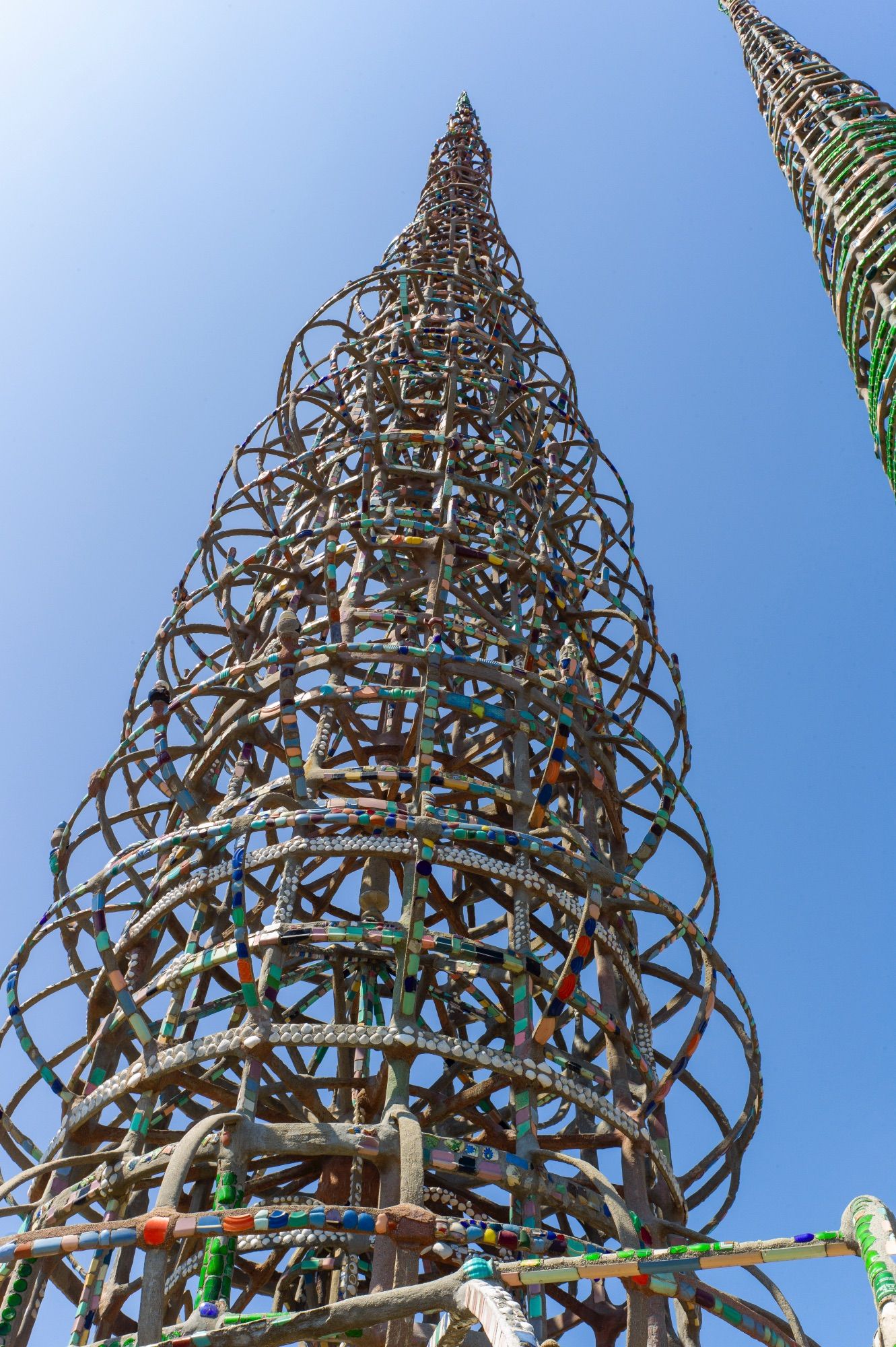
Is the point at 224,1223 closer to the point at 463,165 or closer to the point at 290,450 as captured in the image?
the point at 290,450

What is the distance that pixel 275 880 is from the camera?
1261 centimetres

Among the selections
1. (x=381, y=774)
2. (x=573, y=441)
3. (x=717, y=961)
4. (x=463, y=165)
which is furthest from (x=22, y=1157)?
(x=463, y=165)

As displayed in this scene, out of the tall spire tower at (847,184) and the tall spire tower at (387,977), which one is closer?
the tall spire tower at (387,977)

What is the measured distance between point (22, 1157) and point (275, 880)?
324cm

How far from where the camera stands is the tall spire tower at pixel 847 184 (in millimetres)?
21594

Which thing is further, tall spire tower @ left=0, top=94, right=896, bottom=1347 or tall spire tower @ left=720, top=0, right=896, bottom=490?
tall spire tower @ left=720, top=0, right=896, bottom=490

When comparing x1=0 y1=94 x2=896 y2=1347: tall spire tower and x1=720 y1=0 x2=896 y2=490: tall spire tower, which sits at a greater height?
x1=720 y1=0 x2=896 y2=490: tall spire tower

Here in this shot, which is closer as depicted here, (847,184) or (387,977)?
(387,977)

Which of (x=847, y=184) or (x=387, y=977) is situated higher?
(x=847, y=184)

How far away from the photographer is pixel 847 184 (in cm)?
2505

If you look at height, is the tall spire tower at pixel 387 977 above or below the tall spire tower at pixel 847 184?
below

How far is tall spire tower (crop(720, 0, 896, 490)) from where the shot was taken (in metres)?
21.6

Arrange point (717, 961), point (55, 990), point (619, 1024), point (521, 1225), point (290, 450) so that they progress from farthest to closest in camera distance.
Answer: point (290, 450), point (55, 990), point (717, 961), point (619, 1024), point (521, 1225)

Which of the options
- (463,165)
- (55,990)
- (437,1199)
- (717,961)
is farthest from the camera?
(463,165)
